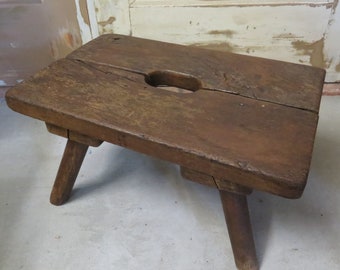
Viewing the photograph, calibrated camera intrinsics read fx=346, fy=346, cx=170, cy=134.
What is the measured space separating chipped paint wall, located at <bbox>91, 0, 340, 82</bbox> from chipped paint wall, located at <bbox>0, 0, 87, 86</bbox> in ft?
0.47

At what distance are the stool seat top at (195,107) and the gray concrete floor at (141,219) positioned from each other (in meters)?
0.35

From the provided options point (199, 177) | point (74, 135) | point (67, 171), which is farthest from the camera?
point (67, 171)

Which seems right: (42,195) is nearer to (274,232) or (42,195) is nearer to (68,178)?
(68,178)

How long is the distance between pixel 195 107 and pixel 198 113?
26 millimetres

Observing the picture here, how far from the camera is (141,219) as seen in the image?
3.43ft

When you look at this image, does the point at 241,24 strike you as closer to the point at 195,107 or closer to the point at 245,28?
the point at 245,28

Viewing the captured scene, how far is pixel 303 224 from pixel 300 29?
876mm

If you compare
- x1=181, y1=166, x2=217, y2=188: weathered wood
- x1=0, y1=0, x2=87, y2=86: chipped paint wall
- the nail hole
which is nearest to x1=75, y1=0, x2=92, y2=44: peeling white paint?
x1=0, y1=0, x2=87, y2=86: chipped paint wall

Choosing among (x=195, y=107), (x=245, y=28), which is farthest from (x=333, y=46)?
(x=195, y=107)

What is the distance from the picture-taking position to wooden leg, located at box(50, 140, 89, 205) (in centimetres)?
97

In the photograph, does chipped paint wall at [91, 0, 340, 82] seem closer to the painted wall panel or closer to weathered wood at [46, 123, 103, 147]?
the painted wall panel

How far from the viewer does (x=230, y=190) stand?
0.77m

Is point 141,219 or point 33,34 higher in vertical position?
point 33,34

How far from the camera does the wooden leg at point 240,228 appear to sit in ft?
→ 2.66
